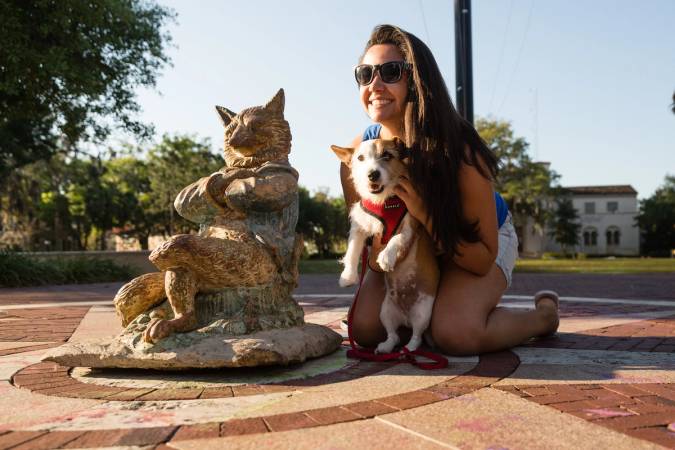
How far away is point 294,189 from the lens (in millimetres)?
3510

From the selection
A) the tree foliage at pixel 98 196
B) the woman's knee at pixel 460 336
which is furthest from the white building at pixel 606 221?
the woman's knee at pixel 460 336

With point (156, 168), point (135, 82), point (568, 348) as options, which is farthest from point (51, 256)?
point (156, 168)

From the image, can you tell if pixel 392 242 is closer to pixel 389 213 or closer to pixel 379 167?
pixel 389 213

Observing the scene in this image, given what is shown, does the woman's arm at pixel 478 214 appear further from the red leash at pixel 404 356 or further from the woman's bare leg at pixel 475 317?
the red leash at pixel 404 356

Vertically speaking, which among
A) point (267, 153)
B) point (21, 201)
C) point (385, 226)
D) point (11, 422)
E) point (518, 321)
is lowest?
point (11, 422)

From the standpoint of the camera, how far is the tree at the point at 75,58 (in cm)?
1133

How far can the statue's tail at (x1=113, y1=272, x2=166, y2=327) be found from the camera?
3.38 metres

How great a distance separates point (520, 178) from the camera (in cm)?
4778

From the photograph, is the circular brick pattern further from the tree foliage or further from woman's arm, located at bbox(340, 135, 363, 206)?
the tree foliage

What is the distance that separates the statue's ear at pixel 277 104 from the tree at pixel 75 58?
378 inches

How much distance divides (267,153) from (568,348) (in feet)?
7.83

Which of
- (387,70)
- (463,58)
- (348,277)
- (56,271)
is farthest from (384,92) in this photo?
(56,271)

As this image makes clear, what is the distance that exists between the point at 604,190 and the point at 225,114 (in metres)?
75.4

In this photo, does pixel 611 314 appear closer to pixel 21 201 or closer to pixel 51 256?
pixel 51 256
